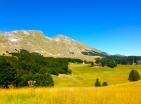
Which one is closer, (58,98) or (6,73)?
(58,98)

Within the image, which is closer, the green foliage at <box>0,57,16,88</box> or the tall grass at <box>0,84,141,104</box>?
the tall grass at <box>0,84,141,104</box>

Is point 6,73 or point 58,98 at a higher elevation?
point 58,98

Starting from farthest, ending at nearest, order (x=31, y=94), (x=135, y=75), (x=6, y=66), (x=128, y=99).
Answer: (x=135, y=75) → (x=6, y=66) → (x=31, y=94) → (x=128, y=99)

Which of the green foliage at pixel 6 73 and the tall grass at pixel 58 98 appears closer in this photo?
the tall grass at pixel 58 98

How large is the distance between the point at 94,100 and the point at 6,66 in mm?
61410

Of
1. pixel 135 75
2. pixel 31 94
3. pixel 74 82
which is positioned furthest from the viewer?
pixel 74 82

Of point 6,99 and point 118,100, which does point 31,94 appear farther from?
point 118,100

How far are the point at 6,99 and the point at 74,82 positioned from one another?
14202 cm

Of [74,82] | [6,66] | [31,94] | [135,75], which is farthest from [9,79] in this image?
[74,82]

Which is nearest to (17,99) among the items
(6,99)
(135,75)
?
(6,99)

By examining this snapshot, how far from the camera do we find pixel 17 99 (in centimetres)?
1438

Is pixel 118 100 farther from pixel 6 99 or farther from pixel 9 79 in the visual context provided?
pixel 9 79

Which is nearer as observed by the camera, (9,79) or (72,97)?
(72,97)

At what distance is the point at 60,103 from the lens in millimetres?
13344
